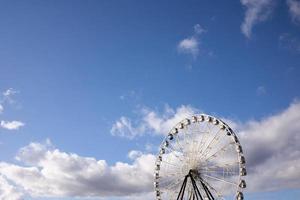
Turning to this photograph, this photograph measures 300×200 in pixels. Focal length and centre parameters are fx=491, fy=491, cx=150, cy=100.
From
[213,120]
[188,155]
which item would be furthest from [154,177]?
[213,120]

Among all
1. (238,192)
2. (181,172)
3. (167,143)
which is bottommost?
(238,192)

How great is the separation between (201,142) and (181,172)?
18.9 feet

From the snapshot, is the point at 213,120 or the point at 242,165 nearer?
the point at 242,165

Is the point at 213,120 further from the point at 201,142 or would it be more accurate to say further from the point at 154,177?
the point at 154,177

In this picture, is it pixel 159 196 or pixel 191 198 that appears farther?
pixel 159 196

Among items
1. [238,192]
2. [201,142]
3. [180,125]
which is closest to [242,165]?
[238,192]

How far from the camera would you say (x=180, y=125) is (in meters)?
83.6

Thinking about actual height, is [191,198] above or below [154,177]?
below

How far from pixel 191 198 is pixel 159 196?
8.99 m

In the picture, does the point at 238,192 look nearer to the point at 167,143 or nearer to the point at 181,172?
the point at 181,172

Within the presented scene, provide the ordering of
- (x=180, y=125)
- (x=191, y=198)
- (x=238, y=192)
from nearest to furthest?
(x=238, y=192), (x=191, y=198), (x=180, y=125)

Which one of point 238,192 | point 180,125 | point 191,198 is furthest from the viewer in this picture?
point 180,125

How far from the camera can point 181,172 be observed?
7850 cm

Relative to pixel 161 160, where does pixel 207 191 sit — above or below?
Answer: below
